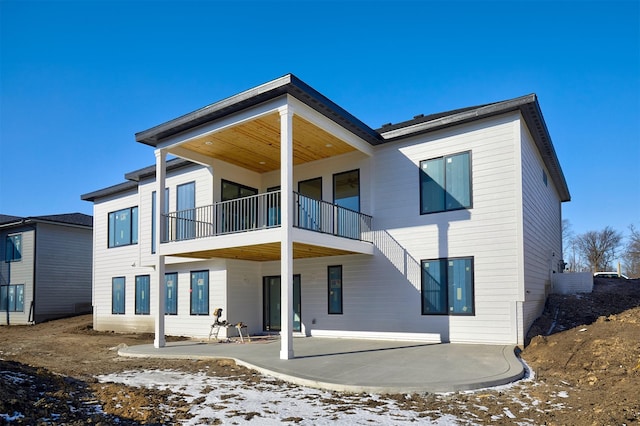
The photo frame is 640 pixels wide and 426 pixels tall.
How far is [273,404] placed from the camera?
6.50 metres

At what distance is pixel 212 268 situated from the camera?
15.6 metres

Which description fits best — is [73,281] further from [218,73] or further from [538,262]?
[538,262]

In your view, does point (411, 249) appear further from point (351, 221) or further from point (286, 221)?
point (286, 221)

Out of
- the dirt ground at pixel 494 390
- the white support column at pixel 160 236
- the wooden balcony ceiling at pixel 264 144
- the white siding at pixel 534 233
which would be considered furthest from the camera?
the white support column at pixel 160 236

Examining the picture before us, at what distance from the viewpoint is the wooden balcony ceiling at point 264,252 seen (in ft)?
40.7

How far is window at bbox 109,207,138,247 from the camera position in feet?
62.4

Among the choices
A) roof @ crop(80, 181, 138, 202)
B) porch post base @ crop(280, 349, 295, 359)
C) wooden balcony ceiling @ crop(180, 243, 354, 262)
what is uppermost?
roof @ crop(80, 181, 138, 202)

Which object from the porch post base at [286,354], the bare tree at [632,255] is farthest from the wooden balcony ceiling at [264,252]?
the bare tree at [632,255]

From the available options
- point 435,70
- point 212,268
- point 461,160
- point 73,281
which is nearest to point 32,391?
point 212,268

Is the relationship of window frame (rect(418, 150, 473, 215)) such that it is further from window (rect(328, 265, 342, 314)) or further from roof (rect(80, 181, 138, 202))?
roof (rect(80, 181, 138, 202))

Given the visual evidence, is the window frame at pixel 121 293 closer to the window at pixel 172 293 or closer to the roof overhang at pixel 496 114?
the window at pixel 172 293

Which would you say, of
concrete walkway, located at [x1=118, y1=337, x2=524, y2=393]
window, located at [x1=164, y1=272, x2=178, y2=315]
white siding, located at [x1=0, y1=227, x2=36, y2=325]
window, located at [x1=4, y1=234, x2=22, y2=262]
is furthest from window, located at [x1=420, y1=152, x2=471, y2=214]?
window, located at [x1=4, y1=234, x2=22, y2=262]

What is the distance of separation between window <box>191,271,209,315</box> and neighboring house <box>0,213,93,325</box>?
12.6 meters

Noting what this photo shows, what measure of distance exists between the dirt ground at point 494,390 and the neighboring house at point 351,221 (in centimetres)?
148
